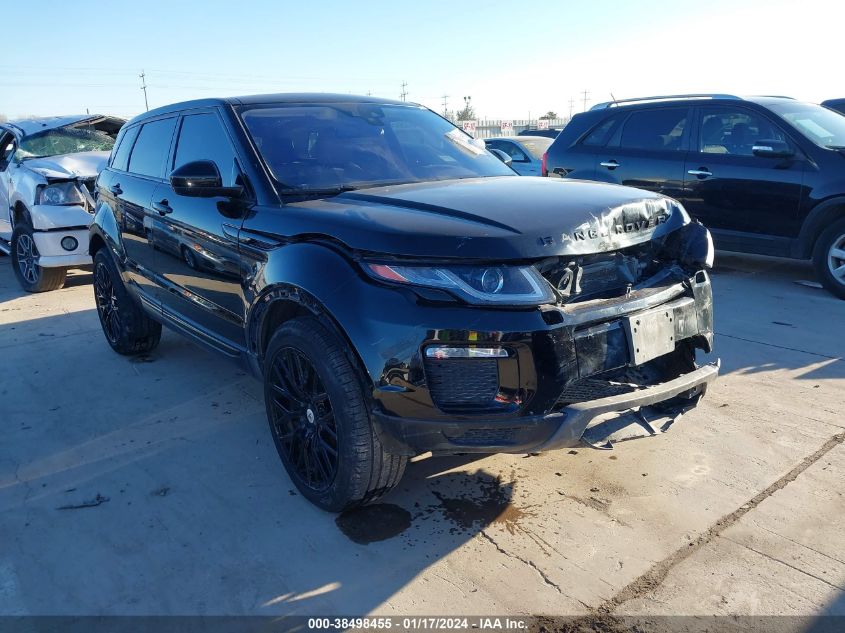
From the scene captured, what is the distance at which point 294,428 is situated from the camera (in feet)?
10.2

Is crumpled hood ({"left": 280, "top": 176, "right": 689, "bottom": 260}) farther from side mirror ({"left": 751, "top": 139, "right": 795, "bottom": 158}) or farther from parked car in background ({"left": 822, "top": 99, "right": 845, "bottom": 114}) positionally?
parked car in background ({"left": 822, "top": 99, "right": 845, "bottom": 114})

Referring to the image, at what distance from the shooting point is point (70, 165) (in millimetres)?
7594

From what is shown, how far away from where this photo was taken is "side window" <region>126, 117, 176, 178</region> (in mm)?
4355

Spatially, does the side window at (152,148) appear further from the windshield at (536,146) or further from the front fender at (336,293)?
the windshield at (536,146)

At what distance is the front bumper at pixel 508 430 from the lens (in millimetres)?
2420

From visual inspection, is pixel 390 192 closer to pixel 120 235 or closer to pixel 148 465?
pixel 148 465

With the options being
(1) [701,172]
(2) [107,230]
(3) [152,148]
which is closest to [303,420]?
(3) [152,148]

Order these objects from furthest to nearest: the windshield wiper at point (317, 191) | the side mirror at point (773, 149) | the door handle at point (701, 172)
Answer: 1. the door handle at point (701, 172)
2. the side mirror at point (773, 149)
3. the windshield wiper at point (317, 191)

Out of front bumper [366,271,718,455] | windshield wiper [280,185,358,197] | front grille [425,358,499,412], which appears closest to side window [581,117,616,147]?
windshield wiper [280,185,358,197]

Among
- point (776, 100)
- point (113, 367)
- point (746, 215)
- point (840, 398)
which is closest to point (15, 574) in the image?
point (113, 367)

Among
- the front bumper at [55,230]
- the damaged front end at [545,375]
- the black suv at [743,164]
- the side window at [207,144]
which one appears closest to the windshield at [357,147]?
the side window at [207,144]

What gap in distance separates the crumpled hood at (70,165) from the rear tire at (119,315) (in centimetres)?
227

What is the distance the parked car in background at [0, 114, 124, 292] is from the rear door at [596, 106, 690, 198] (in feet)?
18.6

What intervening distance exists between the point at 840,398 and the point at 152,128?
4652mm
